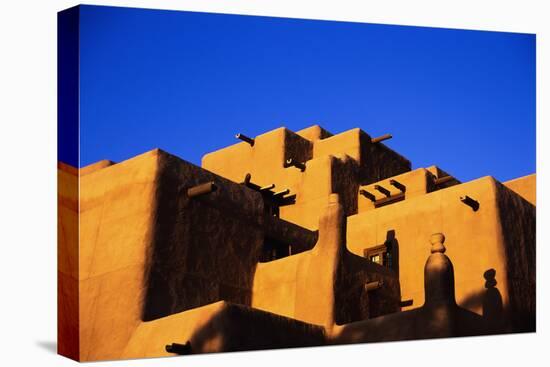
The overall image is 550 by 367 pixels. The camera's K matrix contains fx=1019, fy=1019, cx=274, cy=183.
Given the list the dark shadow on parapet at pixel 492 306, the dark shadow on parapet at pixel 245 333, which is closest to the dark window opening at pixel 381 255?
the dark shadow on parapet at pixel 492 306

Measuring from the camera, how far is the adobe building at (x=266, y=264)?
56.2 ft

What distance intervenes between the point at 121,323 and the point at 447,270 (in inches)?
238

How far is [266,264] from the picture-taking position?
21.4 meters

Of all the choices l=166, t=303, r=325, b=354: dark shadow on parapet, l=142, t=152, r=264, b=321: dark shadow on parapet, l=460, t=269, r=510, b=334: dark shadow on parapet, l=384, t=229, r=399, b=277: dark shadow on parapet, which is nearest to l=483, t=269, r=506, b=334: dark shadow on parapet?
l=460, t=269, r=510, b=334: dark shadow on parapet

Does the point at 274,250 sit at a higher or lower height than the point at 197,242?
higher

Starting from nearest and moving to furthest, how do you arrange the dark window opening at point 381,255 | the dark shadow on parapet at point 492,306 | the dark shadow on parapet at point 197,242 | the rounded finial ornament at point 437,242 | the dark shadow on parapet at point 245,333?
the dark shadow on parapet at point 245,333, the dark shadow on parapet at point 197,242, the rounded finial ornament at point 437,242, the dark shadow on parapet at point 492,306, the dark window opening at point 381,255

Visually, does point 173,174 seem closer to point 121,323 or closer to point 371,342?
point 121,323

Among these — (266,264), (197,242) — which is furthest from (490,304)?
(197,242)

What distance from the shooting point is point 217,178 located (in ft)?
67.7

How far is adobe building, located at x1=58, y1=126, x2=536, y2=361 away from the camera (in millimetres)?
17141

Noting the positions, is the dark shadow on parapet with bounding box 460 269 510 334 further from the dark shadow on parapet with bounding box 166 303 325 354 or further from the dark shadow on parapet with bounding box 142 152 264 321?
the dark shadow on parapet with bounding box 142 152 264 321

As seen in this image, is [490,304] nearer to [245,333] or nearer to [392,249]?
[392,249]

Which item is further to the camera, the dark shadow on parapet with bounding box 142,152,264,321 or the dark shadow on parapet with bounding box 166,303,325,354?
the dark shadow on parapet with bounding box 142,152,264,321

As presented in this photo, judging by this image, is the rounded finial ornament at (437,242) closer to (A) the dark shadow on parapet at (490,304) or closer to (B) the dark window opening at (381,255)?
(A) the dark shadow on parapet at (490,304)
